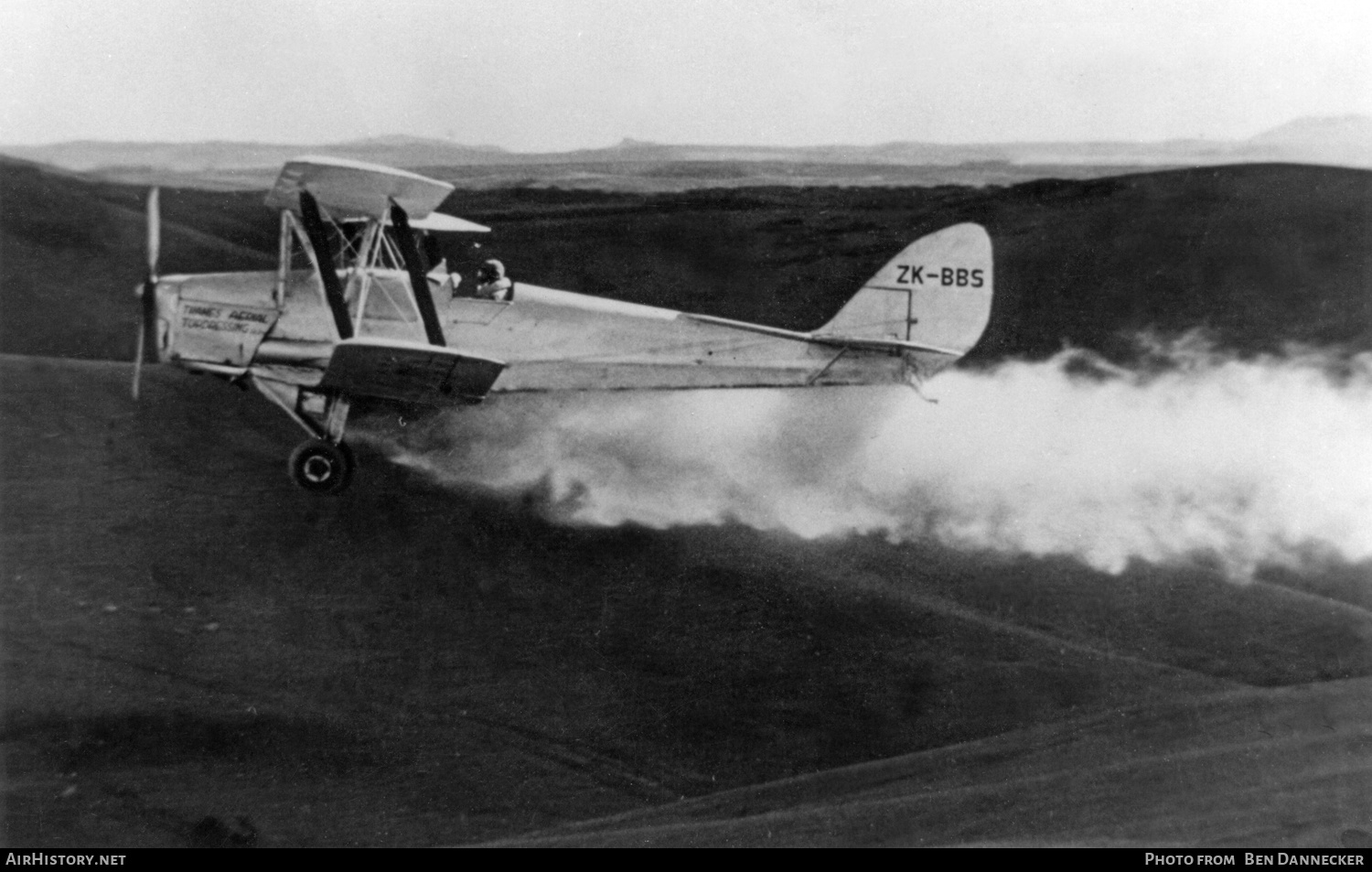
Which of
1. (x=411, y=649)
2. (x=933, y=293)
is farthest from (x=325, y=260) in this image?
(x=933, y=293)

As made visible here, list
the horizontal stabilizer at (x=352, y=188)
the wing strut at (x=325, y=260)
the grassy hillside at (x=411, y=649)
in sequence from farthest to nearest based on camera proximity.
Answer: the grassy hillside at (x=411, y=649)
the wing strut at (x=325, y=260)
the horizontal stabilizer at (x=352, y=188)

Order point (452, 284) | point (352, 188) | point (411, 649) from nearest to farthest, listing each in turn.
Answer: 1. point (352, 188)
2. point (452, 284)
3. point (411, 649)

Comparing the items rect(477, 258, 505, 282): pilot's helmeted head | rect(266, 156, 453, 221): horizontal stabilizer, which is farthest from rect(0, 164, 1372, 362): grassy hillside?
rect(266, 156, 453, 221): horizontal stabilizer

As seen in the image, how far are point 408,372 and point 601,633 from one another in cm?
144

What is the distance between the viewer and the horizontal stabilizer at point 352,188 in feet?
14.5

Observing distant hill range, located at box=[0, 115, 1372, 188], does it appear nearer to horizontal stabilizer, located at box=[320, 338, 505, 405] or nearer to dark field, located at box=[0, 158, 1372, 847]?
dark field, located at box=[0, 158, 1372, 847]

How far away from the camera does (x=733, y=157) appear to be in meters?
5.46

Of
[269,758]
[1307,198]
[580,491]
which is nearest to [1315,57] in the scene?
[1307,198]

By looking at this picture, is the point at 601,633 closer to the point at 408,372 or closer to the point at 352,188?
the point at 408,372

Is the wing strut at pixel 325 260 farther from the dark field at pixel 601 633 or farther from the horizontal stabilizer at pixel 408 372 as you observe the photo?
the dark field at pixel 601 633

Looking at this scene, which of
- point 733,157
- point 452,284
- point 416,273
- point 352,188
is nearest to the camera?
point 352,188

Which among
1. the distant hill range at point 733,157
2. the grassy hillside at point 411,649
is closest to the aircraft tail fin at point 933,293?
the distant hill range at point 733,157

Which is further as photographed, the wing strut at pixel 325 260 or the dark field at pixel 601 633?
the dark field at pixel 601 633

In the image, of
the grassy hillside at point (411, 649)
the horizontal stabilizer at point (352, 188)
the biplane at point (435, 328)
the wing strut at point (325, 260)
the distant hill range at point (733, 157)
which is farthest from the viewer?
the distant hill range at point (733, 157)
